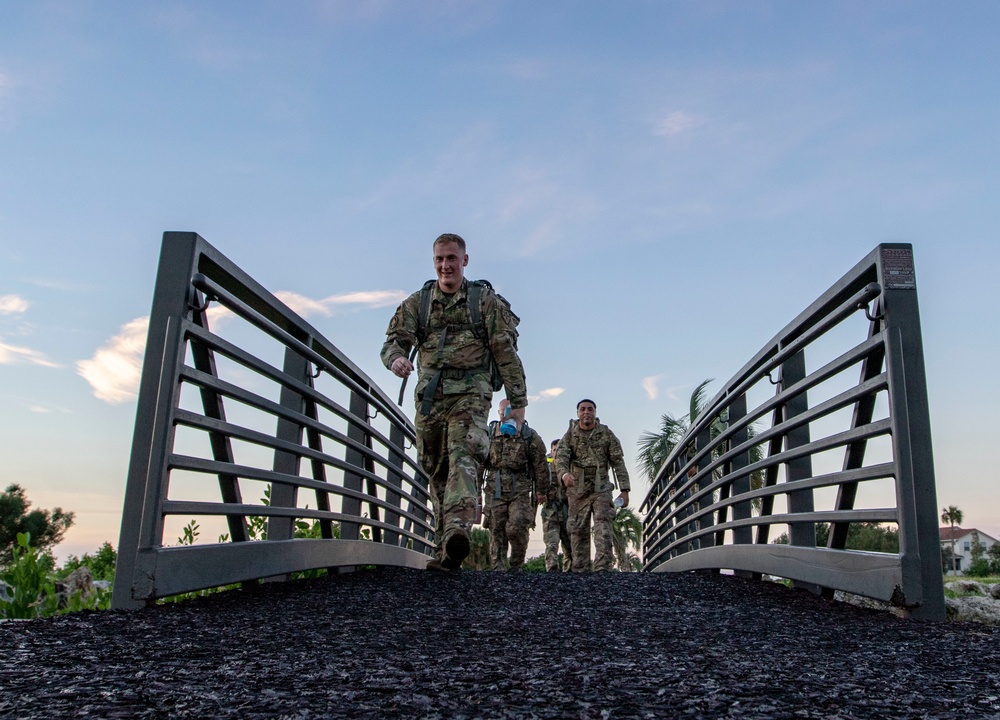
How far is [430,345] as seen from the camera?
21.5ft

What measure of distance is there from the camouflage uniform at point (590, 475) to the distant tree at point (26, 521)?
27411 mm

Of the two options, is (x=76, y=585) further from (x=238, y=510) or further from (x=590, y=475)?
(x=590, y=475)

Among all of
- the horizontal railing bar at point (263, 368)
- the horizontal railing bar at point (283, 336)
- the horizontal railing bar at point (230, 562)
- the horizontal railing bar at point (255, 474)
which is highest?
the horizontal railing bar at point (283, 336)

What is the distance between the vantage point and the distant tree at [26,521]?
111 ft

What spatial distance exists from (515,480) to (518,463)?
24cm

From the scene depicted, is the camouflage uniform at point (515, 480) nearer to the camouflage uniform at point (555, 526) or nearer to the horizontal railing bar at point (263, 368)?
the camouflage uniform at point (555, 526)

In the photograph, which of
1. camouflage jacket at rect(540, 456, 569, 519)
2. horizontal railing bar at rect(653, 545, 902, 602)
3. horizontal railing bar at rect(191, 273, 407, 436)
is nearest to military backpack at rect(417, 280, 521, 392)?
horizontal railing bar at rect(191, 273, 407, 436)

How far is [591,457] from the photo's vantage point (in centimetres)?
1148

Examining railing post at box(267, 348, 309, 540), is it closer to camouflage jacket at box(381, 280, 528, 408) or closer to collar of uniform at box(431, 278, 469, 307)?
camouflage jacket at box(381, 280, 528, 408)

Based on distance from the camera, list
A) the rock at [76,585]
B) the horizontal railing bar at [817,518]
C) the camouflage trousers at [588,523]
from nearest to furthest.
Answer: the horizontal railing bar at [817,518], the rock at [76,585], the camouflage trousers at [588,523]

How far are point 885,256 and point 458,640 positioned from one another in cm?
270

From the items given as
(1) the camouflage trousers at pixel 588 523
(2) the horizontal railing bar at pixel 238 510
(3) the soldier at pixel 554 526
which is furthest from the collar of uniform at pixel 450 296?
(3) the soldier at pixel 554 526

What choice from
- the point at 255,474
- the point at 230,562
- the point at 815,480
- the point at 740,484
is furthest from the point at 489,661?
the point at 740,484

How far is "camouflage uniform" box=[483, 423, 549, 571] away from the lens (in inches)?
478
